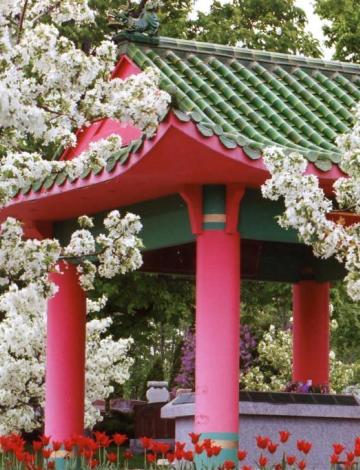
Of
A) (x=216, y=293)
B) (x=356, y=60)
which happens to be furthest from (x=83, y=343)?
(x=356, y=60)

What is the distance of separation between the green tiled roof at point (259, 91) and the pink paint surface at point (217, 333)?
1.28m

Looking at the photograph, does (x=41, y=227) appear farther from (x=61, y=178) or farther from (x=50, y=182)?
(x=61, y=178)

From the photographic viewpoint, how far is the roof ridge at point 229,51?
1514 centimetres

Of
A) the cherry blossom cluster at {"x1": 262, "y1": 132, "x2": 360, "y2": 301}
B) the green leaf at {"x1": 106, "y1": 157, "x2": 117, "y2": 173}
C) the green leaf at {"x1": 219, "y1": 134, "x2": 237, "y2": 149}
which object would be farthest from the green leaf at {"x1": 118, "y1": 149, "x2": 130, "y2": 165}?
the cherry blossom cluster at {"x1": 262, "y1": 132, "x2": 360, "y2": 301}

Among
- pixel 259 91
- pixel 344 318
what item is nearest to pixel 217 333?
pixel 259 91

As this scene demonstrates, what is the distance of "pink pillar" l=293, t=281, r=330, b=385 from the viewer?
18.4 metres

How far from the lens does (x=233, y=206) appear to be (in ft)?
44.4

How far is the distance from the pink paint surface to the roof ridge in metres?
2.83

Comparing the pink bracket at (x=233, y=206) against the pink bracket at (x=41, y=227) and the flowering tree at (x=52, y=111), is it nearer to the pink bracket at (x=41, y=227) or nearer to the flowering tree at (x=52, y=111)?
the flowering tree at (x=52, y=111)

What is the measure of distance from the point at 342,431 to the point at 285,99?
3974 mm

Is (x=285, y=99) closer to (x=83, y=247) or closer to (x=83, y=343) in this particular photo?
(x=83, y=343)

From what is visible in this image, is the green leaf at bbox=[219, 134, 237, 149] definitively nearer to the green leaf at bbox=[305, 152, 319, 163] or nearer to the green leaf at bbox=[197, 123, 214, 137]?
the green leaf at bbox=[197, 123, 214, 137]

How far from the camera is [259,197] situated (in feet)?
45.5

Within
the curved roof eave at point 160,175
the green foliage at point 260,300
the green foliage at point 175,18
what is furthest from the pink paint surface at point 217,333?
the green foliage at point 175,18
